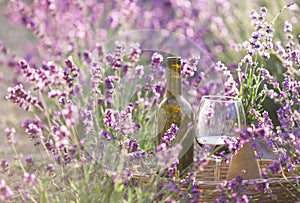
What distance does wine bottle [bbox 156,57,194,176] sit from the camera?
1.46 metres

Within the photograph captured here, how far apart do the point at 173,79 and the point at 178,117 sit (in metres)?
0.13

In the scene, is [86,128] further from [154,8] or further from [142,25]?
[154,8]

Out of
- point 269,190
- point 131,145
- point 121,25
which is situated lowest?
point 269,190

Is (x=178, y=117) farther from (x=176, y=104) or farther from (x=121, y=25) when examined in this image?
(x=121, y=25)

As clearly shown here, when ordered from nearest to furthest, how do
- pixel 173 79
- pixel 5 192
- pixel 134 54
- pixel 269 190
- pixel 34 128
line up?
pixel 5 192, pixel 34 128, pixel 269 190, pixel 173 79, pixel 134 54

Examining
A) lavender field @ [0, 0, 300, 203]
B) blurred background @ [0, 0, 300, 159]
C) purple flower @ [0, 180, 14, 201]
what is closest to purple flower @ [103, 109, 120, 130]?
lavender field @ [0, 0, 300, 203]

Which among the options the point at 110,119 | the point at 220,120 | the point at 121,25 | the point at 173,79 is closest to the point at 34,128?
the point at 110,119

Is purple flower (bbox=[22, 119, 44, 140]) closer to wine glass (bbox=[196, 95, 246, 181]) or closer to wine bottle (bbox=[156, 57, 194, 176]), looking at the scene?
wine bottle (bbox=[156, 57, 194, 176])

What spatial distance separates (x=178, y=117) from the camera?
4.93 feet

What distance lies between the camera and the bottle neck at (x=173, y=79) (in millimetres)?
1433

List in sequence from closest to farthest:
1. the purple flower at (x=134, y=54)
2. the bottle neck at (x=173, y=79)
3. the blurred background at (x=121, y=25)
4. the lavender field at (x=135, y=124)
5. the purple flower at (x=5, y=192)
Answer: the purple flower at (x=5, y=192)
the lavender field at (x=135, y=124)
the bottle neck at (x=173, y=79)
the purple flower at (x=134, y=54)
the blurred background at (x=121, y=25)

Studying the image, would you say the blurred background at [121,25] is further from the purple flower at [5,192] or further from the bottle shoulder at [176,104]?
the purple flower at [5,192]

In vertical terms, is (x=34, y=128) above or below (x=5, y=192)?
above

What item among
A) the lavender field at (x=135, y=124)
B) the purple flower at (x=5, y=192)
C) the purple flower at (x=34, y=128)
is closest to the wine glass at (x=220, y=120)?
the lavender field at (x=135, y=124)
